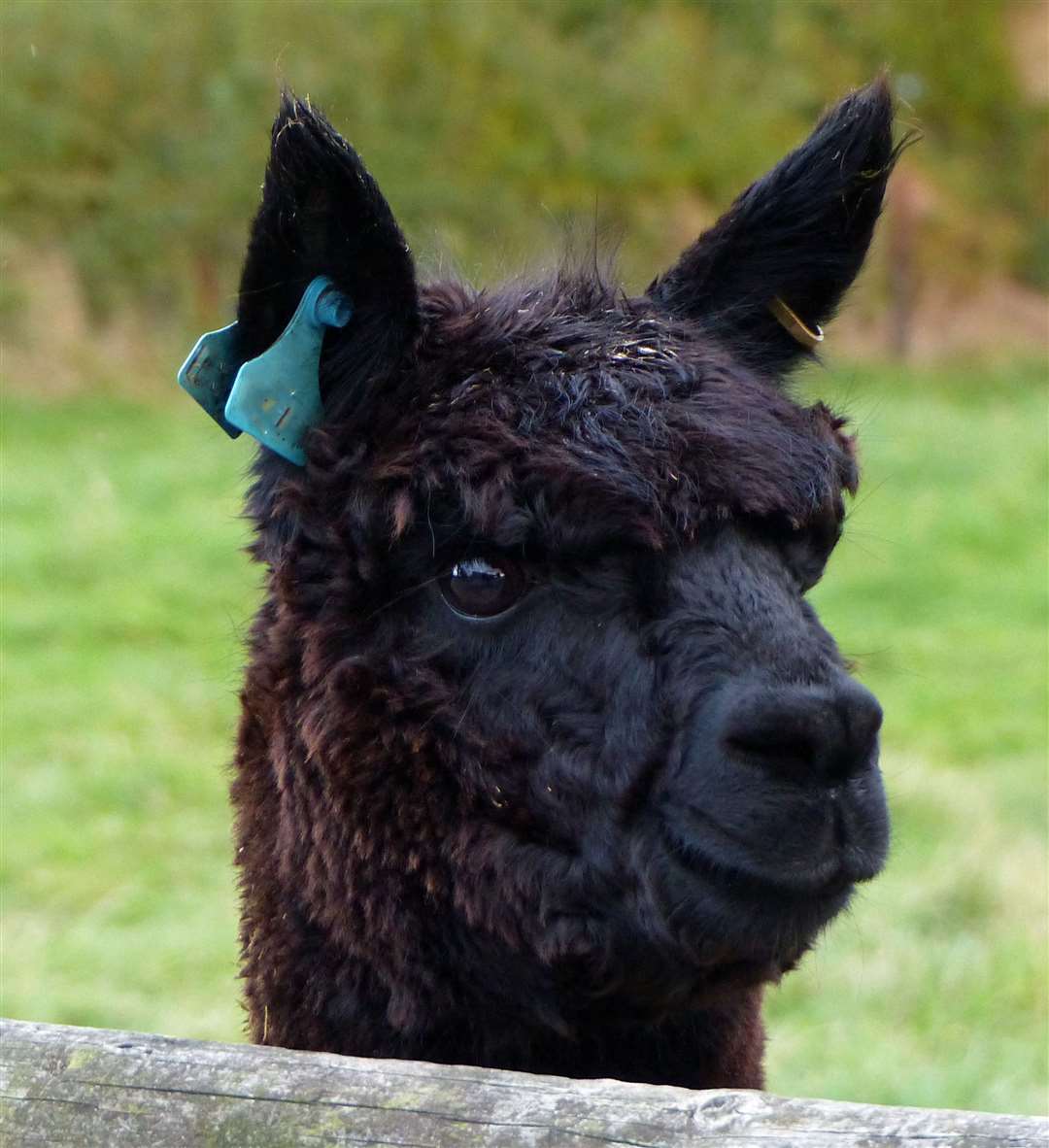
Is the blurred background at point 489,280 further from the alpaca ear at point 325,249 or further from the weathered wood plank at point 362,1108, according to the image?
the weathered wood plank at point 362,1108

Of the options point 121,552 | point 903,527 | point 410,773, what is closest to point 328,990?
point 410,773

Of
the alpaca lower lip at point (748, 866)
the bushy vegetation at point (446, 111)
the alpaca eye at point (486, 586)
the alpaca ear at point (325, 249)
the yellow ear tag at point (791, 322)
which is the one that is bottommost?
the alpaca lower lip at point (748, 866)

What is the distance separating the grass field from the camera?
5148 millimetres

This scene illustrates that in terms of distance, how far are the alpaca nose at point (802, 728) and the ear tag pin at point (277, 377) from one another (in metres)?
0.75

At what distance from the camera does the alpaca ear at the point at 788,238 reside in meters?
2.50

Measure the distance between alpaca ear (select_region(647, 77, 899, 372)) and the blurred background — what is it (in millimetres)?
236

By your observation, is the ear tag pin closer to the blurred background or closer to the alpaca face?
the alpaca face

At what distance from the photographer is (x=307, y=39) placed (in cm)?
1559

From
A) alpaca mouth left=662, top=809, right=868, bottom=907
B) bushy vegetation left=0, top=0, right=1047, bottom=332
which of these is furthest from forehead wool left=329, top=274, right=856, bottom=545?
bushy vegetation left=0, top=0, right=1047, bottom=332

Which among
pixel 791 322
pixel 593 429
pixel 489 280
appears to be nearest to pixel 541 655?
pixel 593 429

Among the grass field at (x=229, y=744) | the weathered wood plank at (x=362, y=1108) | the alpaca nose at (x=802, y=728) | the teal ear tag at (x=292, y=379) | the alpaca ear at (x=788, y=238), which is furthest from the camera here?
the grass field at (x=229, y=744)

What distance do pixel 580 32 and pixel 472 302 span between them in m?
17.0

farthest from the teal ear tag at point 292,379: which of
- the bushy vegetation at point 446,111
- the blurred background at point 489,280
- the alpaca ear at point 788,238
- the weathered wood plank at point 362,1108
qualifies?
the bushy vegetation at point 446,111

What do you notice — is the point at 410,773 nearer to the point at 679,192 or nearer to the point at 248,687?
the point at 248,687
